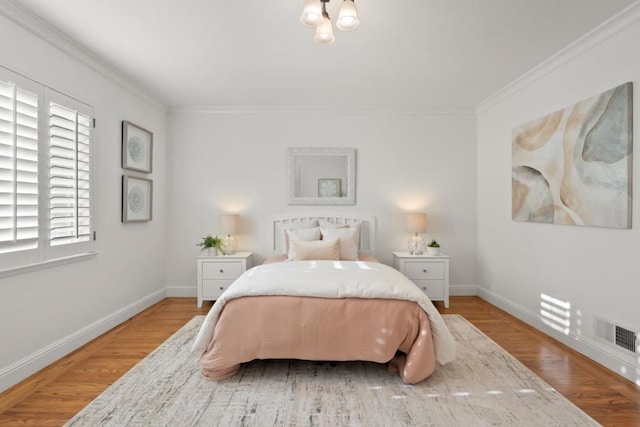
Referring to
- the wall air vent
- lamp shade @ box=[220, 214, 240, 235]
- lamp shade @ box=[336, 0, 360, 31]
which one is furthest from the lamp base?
lamp shade @ box=[336, 0, 360, 31]

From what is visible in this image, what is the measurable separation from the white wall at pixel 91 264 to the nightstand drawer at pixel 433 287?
340cm

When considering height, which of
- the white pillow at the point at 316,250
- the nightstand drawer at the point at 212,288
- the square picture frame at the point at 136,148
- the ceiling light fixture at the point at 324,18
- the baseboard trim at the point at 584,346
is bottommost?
the baseboard trim at the point at 584,346

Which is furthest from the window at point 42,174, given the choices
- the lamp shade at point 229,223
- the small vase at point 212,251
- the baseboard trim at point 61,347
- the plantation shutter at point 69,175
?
the lamp shade at point 229,223

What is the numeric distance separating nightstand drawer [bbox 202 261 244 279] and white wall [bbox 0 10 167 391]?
74 cm

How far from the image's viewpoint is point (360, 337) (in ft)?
8.27

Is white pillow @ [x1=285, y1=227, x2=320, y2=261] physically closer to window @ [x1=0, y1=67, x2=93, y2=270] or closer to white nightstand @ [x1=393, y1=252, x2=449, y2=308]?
white nightstand @ [x1=393, y1=252, x2=449, y2=308]

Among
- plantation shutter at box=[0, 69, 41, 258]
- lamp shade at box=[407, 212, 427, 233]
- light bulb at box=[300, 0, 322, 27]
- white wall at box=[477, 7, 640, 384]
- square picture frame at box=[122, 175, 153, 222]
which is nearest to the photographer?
light bulb at box=[300, 0, 322, 27]

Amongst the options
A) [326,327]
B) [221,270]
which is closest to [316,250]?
[221,270]

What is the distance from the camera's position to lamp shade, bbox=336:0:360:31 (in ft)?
7.24

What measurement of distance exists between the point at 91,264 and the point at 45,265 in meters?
0.60

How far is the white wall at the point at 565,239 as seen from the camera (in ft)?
8.64

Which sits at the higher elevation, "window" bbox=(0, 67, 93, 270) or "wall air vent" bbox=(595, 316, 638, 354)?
"window" bbox=(0, 67, 93, 270)

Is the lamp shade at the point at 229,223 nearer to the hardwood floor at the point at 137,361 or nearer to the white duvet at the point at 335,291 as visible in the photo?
the hardwood floor at the point at 137,361

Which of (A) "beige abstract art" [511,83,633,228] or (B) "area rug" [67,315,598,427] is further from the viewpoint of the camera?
(A) "beige abstract art" [511,83,633,228]
